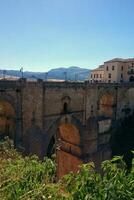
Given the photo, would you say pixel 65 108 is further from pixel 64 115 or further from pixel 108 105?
pixel 108 105

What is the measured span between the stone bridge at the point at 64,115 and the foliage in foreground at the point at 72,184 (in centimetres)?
859

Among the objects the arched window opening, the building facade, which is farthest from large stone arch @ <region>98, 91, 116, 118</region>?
the building facade

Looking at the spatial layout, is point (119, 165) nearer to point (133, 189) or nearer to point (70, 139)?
point (133, 189)

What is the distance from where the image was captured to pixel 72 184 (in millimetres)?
5398

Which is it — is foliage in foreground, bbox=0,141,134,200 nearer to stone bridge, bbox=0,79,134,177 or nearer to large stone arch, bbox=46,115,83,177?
stone bridge, bbox=0,79,134,177

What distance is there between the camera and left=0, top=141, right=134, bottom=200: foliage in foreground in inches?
193

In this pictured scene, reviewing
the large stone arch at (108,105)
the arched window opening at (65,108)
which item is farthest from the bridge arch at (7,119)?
the large stone arch at (108,105)

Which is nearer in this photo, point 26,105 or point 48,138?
point 26,105

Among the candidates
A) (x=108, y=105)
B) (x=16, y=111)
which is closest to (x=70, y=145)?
(x=108, y=105)

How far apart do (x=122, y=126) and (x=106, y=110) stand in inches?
142

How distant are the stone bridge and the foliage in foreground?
28.2 feet

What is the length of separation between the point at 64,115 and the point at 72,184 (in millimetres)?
20263

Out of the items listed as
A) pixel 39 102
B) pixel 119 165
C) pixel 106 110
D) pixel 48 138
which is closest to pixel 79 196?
pixel 119 165

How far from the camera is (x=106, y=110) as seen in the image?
114 feet
